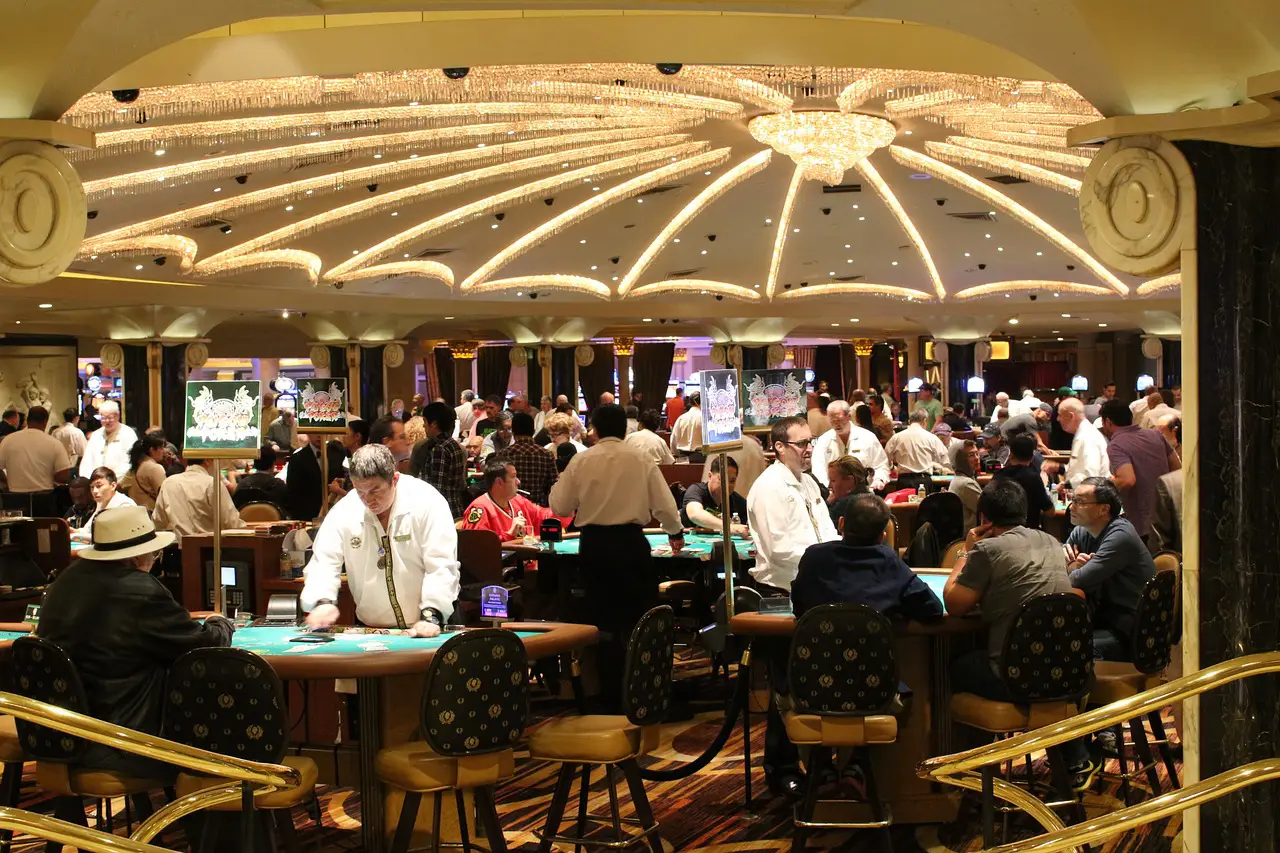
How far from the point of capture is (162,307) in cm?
1648

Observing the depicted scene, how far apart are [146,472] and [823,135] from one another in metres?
5.03

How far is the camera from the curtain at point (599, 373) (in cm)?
2876

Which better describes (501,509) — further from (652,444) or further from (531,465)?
(652,444)

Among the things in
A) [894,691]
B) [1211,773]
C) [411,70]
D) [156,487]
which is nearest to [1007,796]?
[1211,773]

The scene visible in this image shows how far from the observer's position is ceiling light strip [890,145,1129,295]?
1117 cm

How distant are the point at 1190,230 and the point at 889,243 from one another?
1255 cm

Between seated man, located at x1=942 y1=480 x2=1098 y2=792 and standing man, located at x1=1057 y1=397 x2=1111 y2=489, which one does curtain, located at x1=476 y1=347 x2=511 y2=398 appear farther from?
seated man, located at x1=942 y1=480 x2=1098 y2=792

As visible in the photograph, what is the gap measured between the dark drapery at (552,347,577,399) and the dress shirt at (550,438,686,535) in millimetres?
15184

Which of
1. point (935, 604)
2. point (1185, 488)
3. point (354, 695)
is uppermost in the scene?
point (1185, 488)

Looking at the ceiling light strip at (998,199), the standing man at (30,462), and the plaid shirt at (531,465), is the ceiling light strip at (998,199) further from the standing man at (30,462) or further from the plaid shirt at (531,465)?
the standing man at (30,462)

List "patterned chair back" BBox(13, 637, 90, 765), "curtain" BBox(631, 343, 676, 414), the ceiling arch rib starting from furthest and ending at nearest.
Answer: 1. "curtain" BBox(631, 343, 676, 414)
2. the ceiling arch rib
3. "patterned chair back" BBox(13, 637, 90, 765)

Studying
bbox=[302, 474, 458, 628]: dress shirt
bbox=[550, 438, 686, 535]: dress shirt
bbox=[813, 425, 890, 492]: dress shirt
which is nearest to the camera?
bbox=[302, 474, 458, 628]: dress shirt

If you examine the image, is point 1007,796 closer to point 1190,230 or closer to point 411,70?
point 1190,230

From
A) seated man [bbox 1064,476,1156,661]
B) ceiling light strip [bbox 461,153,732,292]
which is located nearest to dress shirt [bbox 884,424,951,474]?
ceiling light strip [bbox 461,153,732,292]
